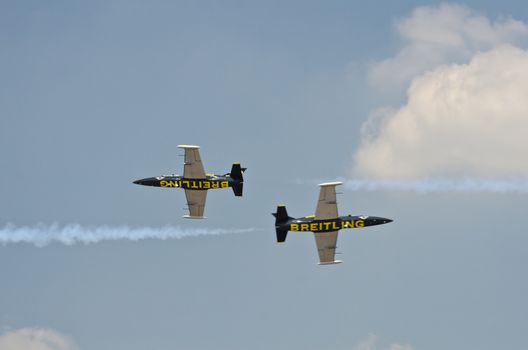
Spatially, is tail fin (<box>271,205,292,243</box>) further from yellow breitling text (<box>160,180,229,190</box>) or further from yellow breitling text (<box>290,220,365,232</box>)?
yellow breitling text (<box>160,180,229,190</box>)

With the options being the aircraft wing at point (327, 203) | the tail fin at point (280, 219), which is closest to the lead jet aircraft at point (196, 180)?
the tail fin at point (280, 219)

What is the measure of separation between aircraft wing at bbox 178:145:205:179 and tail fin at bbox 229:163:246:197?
3.87 meters

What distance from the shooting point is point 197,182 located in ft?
582

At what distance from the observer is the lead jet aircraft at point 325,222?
166 metres

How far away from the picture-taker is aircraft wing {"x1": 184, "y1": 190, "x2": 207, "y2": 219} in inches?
7082

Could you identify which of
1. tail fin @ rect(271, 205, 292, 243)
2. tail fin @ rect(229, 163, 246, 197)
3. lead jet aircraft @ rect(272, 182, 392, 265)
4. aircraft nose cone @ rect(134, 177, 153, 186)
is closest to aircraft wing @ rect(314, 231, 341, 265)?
lead jet aircraft @ rect(272, 182, 392, 265)

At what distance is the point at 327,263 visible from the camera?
561ft

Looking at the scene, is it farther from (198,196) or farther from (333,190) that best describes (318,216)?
(198,196)

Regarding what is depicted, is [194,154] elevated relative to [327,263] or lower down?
elevated

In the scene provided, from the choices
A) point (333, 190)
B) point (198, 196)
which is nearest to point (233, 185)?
point (198, 196)

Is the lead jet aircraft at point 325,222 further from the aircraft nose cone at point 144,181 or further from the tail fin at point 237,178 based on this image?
the aircraft nose cone at point 144,181

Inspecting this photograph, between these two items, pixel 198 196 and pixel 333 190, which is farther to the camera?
pixel 198 196

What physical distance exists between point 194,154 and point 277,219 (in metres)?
14.6

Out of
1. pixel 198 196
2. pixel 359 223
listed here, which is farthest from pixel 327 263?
pixel 198 196
